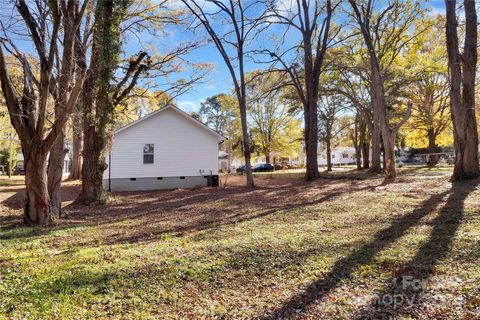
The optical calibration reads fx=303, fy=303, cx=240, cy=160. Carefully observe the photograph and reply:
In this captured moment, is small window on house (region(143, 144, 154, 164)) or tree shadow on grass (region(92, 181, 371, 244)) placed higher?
small window on house (region(143, 144, 154, 164))

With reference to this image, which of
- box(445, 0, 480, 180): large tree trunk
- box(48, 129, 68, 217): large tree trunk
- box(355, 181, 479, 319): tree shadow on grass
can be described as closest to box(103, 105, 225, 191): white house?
box(48, 129, 68, 217): large tree trunk

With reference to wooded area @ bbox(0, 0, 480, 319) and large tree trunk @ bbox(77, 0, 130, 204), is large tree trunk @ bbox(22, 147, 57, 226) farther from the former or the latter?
large tree trunk @ bbox(77, 0, 130, 204)

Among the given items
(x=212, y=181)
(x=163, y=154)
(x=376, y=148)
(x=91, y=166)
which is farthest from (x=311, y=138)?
(x=91, y=166)

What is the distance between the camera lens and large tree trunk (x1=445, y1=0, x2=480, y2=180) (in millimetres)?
10742

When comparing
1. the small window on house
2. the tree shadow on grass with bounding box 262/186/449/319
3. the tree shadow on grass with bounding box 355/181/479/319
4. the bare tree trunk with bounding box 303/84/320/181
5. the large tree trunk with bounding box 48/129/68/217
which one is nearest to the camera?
the tree shadow on grass with bounding box 355/181/479/319

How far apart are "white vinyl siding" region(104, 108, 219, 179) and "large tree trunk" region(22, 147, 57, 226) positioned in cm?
944

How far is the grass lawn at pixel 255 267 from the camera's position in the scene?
9.48 ft

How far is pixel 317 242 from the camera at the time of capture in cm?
486

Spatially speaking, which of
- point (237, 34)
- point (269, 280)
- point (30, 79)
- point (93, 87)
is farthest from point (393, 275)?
point (237, 34)

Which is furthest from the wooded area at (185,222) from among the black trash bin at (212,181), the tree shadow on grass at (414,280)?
the black trash bin at (212,181)

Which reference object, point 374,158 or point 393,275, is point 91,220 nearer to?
point 393,275

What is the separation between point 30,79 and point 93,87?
4172mm

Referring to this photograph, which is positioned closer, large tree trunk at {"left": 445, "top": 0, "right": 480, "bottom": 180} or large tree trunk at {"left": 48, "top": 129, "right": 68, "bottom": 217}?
large tree trunk at {"left": 48, "top": 129, "right": 68, "bottom": 217}

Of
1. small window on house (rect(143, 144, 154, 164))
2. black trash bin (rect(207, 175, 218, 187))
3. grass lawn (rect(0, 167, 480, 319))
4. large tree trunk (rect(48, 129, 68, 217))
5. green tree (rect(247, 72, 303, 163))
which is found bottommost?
grass lawn (rect(0, 167, 480, 319))
